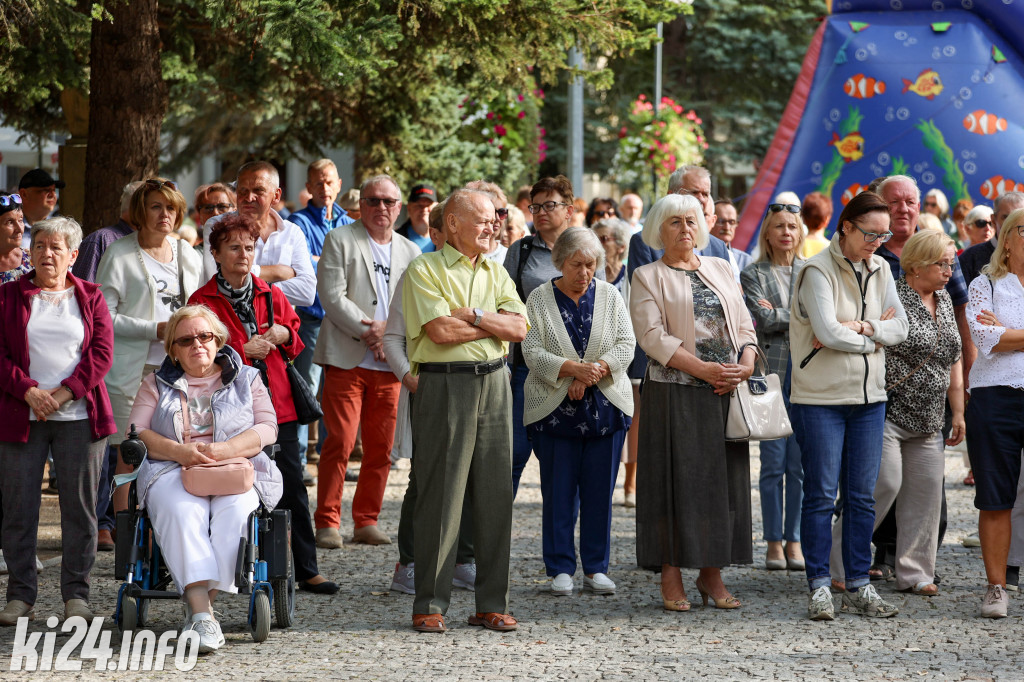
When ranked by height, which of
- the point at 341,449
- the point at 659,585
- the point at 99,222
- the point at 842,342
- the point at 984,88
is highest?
the point at 984,88

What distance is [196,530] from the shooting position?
593cm

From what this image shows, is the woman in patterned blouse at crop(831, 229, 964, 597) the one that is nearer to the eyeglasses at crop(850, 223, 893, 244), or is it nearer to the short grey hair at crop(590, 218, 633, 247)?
the eyeglasses at crop(850, 223, 893, 244)

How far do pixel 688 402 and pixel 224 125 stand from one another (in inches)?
642

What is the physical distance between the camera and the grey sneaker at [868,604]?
6.76m

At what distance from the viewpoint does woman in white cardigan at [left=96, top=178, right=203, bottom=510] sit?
24.2 ft

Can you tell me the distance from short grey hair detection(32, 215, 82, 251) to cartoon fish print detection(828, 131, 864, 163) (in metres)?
9.92

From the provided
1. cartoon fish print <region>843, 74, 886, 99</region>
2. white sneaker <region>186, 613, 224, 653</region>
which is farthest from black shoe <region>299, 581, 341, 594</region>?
cartoon fish print <region>843, 74, 886, 99</region>

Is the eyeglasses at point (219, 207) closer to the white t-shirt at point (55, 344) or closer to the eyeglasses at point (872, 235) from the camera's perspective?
the white t-shirt at point (55, 344)

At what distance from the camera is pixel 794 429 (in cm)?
708

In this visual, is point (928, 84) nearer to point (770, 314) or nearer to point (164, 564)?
point (770, 314)

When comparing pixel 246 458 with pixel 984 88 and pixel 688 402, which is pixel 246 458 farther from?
pixel 984 88

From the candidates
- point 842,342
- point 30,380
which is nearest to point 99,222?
point 30,380

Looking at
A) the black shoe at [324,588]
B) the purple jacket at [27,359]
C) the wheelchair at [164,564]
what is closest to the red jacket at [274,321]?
the purple jacket at [27,359]

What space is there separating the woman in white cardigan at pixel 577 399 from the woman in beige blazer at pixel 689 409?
27cm
